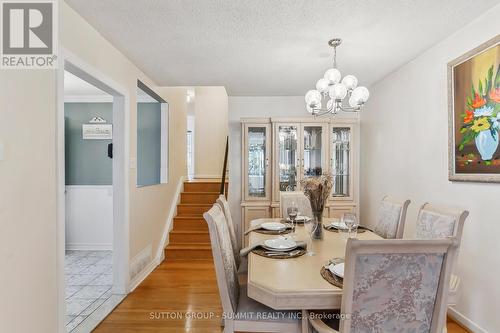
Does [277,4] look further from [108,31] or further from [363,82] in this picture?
[363,82]

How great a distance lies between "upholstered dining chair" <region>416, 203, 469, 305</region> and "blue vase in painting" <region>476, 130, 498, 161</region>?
57cm

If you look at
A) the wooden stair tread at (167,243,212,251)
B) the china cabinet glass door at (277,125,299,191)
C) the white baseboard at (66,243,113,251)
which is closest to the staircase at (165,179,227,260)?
the wooden stair tread at (167,243,212,251)

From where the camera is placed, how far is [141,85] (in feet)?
10.6

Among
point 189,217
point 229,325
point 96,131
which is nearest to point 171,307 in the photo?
point 229,325

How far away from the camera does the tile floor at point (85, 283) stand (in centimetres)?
243

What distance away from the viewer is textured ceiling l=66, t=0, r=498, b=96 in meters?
1.89

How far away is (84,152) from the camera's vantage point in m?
4.19

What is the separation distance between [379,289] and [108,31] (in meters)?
2.54

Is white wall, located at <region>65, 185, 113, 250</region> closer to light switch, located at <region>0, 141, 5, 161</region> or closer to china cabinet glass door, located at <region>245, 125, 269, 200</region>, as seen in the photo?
china cabinet glass door, located at <region>245, 125, 269, 200</region>

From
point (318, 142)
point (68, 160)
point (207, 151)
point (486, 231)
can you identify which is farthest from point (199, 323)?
point (207, 151)

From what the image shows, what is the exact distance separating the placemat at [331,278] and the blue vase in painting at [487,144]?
1.50 metres

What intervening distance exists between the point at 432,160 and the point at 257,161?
2151mm

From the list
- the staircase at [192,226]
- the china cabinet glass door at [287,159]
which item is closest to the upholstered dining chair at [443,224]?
the china cabinet glass door at [287,159]

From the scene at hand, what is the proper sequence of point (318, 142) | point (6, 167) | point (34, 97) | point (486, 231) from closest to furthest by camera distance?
1. point (6, 167)
2. point (34, 97)
3. point (486, 231)
4. point (318, 142)
